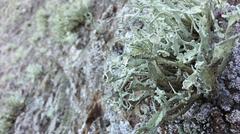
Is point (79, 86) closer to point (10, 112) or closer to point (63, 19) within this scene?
point (63, 19)

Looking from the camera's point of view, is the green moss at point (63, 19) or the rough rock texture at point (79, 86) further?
the green moss at point (63, 19)

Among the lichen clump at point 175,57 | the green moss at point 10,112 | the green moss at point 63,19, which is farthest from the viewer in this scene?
the green moss at point 10,112

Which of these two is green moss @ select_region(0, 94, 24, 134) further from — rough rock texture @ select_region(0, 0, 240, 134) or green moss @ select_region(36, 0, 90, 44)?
green moss @ select_region(36, 0, 90, 44)

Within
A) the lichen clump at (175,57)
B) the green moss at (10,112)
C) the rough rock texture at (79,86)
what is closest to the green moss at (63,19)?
the rough rock texture at (79,86)

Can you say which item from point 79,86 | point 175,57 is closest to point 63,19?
point 79,86

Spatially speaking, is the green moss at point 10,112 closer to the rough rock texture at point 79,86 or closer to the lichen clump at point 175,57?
the rough rock texture at point 79,86

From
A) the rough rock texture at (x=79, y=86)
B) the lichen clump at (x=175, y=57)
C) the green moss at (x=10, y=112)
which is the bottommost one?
the green moss at (x=10, y=112)

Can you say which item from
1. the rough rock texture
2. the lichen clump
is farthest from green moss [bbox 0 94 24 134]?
the lichen clump

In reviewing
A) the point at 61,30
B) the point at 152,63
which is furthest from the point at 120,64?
the point at 61,30

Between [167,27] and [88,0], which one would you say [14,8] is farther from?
[167,27]
